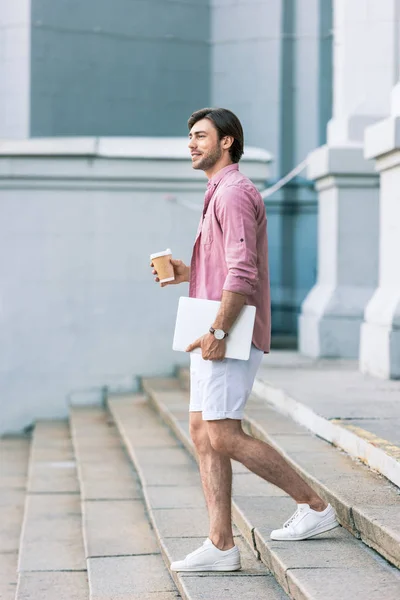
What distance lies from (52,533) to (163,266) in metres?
2.14

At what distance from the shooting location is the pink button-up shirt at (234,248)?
3773 mm

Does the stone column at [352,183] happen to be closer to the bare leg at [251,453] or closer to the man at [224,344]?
the man at [224,344]

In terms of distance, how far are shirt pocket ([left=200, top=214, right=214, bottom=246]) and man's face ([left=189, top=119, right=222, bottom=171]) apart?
222mm

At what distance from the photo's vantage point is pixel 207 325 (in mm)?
3869

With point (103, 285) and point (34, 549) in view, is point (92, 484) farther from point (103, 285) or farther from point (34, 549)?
point (103, 285)

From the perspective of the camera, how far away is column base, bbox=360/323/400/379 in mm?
7127

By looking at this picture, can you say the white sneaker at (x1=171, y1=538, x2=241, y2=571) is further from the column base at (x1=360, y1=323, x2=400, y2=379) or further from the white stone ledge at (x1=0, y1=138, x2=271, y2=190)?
the white stone ledge at (x1=0, y1=138, x2=271, y2=190)

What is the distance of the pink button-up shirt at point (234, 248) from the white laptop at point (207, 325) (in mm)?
66

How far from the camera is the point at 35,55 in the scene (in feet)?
38.6

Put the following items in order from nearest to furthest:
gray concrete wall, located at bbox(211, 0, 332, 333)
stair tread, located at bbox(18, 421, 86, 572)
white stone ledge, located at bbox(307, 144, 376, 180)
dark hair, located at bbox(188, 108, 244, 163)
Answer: dark hair, located at bbox(188, 108, 244, 163)
stair tread, located at bbox(18, 421, 86, 572)
white stone ledge, located at bbox(307, 144, 376, 180)
gray concrete wall, located at bbox(211, 0, 332, 333)

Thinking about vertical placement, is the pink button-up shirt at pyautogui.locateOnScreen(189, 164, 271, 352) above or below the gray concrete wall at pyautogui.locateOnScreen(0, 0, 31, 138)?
below

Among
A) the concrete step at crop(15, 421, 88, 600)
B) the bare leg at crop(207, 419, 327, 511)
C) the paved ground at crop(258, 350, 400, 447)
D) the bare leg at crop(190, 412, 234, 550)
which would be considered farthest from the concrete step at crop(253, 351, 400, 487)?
the concrete step at crop(15, 421, 88, 600)

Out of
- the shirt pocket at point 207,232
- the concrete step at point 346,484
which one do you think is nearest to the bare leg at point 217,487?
the concrete step at point 346,484

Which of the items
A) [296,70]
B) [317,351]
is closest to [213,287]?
[317,351]
